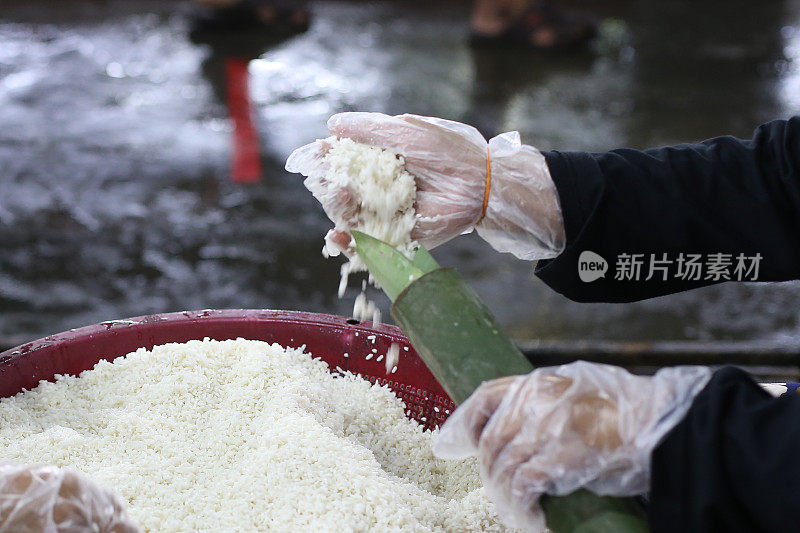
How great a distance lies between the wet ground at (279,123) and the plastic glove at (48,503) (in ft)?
5.38

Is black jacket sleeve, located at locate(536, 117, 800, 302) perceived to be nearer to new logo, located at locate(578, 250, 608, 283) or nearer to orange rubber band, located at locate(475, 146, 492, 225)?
new logo, located at locate(578, 250, 608, 283)

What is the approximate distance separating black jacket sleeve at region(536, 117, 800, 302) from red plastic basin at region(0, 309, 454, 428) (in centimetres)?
44

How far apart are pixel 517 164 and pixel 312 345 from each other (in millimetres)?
656

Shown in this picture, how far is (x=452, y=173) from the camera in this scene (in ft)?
5.12

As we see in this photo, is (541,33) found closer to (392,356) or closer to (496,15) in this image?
(496,15)

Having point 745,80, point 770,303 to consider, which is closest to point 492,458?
point 770,303

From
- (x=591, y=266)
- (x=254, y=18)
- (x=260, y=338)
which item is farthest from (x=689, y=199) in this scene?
(x=254, y=18)

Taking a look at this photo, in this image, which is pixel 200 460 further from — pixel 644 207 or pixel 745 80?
pixel 745 80

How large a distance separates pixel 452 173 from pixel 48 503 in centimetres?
95

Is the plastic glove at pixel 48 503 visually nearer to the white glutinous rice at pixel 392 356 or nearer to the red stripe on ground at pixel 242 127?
the white glutinous rice at pixel 392 356

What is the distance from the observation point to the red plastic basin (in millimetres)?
1688

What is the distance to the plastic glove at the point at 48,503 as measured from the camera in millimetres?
973

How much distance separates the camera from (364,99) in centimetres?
523

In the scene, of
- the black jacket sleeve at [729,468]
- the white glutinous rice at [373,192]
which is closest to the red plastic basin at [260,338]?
the white glutinous rice at [373,192]
